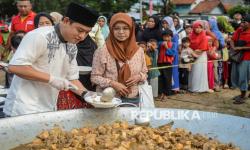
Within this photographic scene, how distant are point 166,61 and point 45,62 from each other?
15.3ft

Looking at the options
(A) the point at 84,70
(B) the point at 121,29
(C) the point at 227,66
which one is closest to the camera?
(B) the point at 121,29

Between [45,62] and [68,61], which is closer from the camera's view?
[45,62]

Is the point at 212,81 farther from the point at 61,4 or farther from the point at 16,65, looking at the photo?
the point at 61,4

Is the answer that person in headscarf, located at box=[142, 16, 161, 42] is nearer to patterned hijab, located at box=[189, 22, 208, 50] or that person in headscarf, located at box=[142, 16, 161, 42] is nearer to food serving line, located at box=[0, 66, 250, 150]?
patterned hijab, located at box=[189, 22, 208, 50]

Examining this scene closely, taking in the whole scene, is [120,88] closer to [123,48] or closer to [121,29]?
[123,48]

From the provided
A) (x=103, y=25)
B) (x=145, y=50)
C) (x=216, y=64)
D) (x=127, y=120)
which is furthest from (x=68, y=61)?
(x=216, y=64)

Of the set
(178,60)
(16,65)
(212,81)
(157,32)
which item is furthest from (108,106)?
(212,81)

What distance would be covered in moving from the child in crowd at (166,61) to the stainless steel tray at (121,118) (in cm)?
452

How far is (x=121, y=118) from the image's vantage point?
2463 mm

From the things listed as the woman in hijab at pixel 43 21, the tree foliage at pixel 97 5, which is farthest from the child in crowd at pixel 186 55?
the tree foliage at pixel 97 5

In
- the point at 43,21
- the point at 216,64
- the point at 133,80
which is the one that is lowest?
the point at 216,64

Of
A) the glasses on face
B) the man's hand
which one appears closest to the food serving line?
the man's hand

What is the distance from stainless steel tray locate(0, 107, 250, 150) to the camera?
2133mm

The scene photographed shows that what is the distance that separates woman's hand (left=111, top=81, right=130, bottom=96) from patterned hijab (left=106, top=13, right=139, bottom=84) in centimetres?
10
